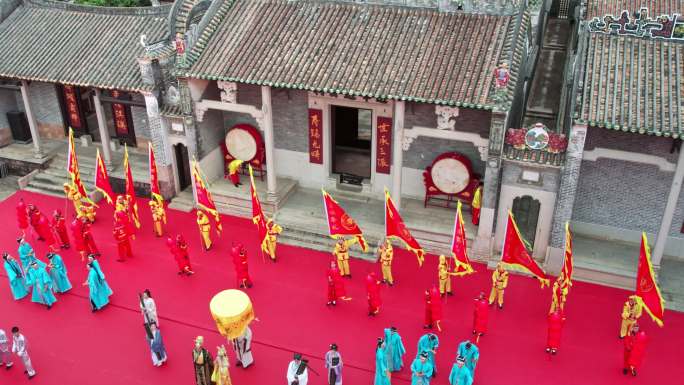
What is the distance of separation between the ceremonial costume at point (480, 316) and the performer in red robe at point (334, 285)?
10.6ft

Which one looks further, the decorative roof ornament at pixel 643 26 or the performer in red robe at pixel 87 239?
the performer in red robe at pixel 87 239

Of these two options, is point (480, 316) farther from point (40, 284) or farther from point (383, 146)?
point (40, 284)

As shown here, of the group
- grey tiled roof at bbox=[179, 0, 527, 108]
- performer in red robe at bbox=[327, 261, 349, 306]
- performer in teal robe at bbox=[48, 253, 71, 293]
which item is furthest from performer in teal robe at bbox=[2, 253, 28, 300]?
performer in red robe at bbox=[327, 261, 349, 306]

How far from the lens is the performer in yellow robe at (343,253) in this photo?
51.7ft

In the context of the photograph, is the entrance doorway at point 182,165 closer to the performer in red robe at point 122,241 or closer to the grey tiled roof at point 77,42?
the grey tiled roof at point 77,42

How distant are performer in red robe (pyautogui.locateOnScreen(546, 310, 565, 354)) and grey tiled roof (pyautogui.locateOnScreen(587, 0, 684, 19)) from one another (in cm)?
1393

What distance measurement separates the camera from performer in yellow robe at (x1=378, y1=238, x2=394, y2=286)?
51.0 ft

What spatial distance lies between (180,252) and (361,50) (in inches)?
280

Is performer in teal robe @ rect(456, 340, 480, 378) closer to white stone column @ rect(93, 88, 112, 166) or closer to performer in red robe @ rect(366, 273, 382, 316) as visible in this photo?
performer in red robe @ rect(366, 273, 382, 316)

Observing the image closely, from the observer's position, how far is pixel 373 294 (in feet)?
47.8

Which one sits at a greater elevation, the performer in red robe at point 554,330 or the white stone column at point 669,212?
the white stone column at point 669,212

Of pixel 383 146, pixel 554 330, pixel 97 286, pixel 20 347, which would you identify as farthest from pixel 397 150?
pixel 20 347

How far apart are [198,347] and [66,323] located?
4.73 metres

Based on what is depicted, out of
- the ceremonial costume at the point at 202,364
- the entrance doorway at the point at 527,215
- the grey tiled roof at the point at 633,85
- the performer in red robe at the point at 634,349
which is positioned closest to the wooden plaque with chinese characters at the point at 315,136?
the entrance doorway at the point at 527,215
